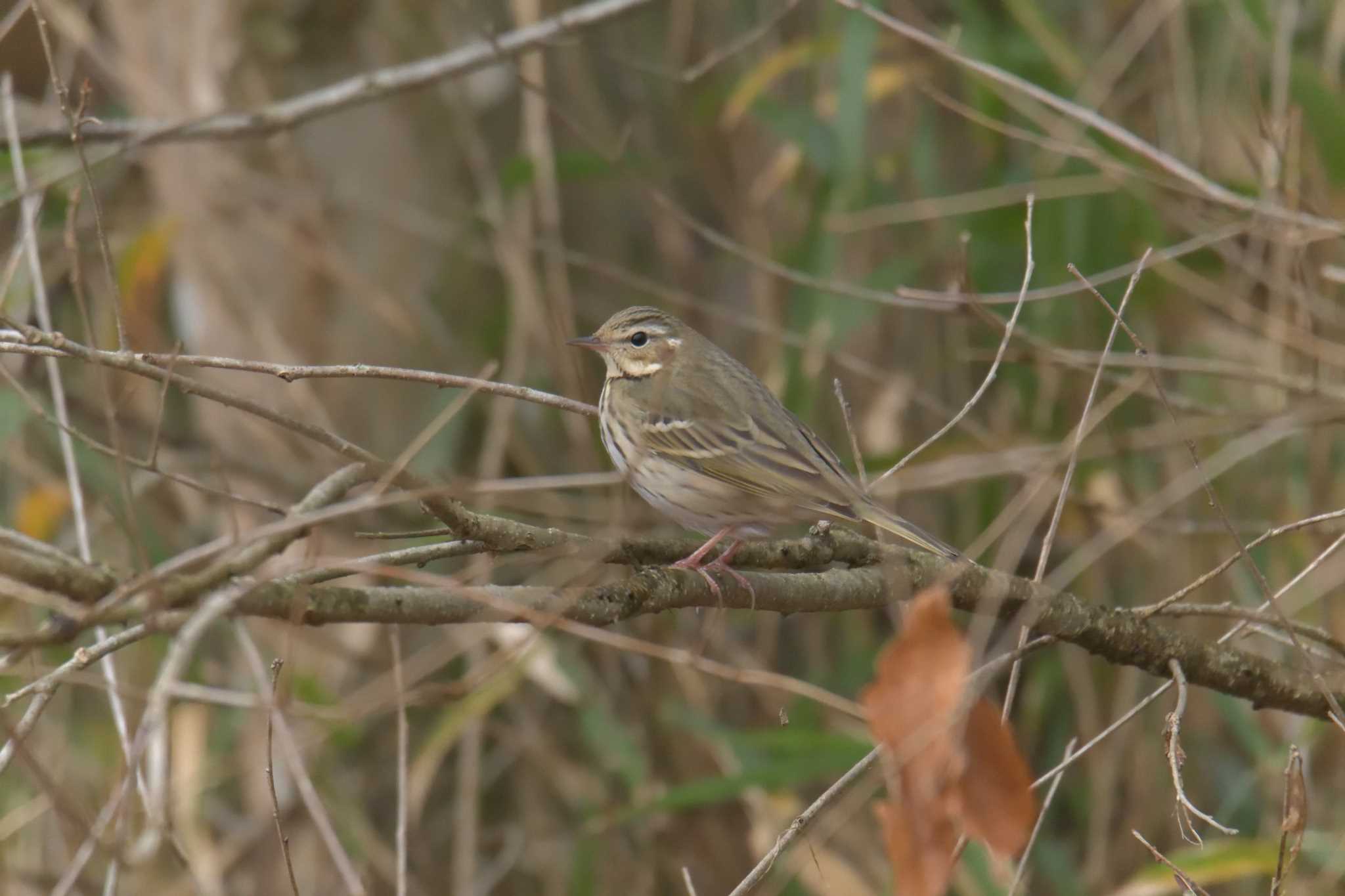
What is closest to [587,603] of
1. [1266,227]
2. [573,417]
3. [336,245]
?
[1266,227]

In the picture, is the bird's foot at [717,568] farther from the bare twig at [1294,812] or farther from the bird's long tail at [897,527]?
the bare twig at [1294,812]

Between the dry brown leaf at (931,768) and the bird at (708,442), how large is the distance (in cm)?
199

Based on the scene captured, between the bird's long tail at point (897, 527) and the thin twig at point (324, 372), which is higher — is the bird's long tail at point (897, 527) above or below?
below

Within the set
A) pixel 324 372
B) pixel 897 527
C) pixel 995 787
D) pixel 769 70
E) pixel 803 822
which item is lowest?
pixel 803 822

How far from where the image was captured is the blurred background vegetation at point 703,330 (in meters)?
6.07

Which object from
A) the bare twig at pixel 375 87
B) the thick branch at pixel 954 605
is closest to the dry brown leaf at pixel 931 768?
the thick branch at pixel 954 605

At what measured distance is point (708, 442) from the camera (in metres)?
4.95

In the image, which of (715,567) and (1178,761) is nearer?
(1178,761)

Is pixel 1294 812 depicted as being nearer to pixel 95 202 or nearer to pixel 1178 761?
pixel 1178 761

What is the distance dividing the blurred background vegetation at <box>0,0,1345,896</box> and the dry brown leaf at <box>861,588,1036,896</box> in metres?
3.49

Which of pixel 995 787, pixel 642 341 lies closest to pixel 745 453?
pixel 642 341

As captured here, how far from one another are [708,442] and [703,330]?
2.89 m

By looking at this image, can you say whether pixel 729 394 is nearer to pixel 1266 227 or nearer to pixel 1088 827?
pixel 1266 227

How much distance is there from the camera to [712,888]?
22.4ft
